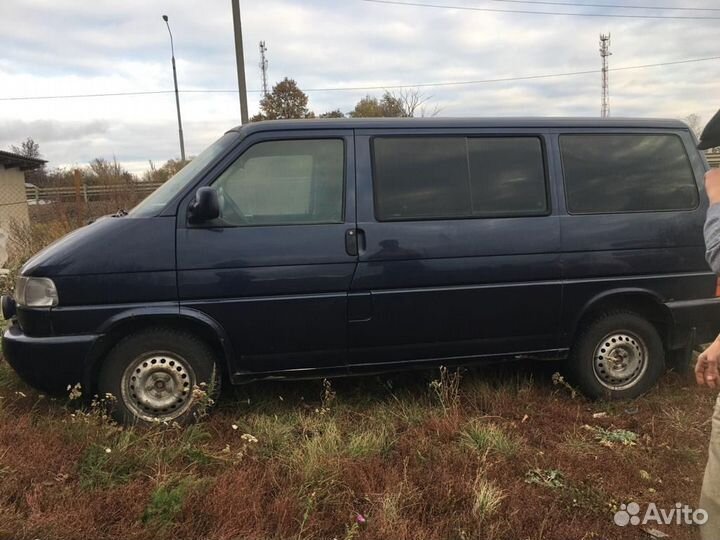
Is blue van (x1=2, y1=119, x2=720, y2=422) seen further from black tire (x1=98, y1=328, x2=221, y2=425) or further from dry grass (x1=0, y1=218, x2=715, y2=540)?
dry grass (x1=0, y1=218, x2=715, y2=540)

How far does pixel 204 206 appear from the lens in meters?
3.38

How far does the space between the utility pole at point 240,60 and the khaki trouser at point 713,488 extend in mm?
10902

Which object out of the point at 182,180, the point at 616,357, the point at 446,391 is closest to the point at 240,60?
the point at 182,180

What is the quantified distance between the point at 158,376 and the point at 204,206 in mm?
1112

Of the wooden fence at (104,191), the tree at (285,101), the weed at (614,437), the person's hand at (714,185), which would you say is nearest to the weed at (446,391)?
the weed at (614,437)

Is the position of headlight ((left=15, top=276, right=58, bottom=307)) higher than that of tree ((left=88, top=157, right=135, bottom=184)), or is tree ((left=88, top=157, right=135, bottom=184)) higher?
tree ((left=88, top=157, right=135, bottom=184))

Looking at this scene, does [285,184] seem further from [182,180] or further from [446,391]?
[446,391]

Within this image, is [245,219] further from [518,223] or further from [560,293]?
[560,293]

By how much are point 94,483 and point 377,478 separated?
4.82 ft

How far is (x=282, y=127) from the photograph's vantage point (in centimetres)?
371

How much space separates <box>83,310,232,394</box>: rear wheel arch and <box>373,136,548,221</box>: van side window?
1.28 m

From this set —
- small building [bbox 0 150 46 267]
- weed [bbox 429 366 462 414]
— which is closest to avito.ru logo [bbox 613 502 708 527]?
weed [bbox 429 366 462 414]

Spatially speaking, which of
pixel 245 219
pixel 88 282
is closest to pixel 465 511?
pixel 245 219

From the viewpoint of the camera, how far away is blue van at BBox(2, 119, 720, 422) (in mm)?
3420
